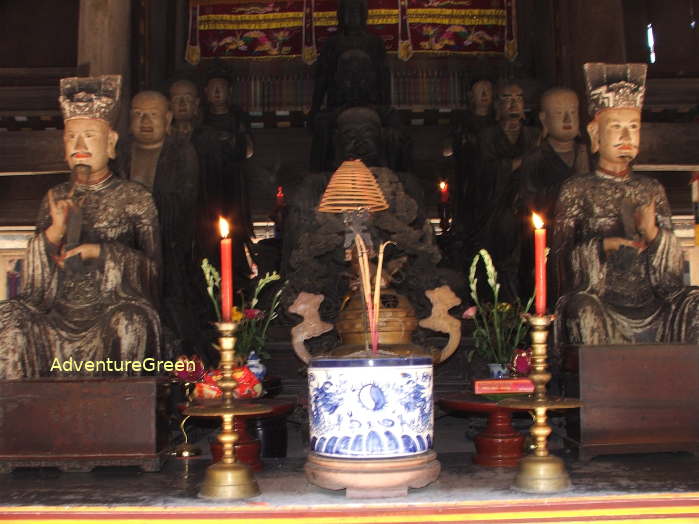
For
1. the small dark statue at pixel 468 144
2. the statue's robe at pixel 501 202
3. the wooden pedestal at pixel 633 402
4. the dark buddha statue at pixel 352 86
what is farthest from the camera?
the small dark statue at pixel 468 144

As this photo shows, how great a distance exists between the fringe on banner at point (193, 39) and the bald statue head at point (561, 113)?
14.2 feet

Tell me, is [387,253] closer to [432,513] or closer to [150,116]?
[150,116]

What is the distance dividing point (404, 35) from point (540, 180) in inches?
144

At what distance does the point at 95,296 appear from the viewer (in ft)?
14.2

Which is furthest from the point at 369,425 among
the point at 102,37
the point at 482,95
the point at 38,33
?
the point at 38,33

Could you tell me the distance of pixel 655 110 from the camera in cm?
875

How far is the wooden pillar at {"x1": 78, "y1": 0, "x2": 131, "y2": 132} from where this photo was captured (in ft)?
20.8

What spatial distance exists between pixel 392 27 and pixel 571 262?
5.76 m

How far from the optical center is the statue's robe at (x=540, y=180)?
6336mm

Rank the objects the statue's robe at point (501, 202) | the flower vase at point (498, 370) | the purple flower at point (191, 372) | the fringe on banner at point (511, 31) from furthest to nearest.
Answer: the fringe on banner at point (511, 31)
the statue's robe at point (501, 202)
the flower vase at point (498, 370)
the purple flower at point (191, 372)

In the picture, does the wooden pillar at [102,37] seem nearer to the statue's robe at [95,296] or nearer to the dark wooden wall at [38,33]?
the statue's robe at [95,296]

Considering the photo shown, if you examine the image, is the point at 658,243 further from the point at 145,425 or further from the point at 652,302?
the point at 145,425

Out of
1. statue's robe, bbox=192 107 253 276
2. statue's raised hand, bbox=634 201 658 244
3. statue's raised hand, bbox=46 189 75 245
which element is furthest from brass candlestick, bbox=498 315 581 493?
statue's robe, bbox=192 107 253 276

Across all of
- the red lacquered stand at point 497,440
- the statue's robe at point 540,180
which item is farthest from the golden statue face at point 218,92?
the red lacquered stand at point 497,440
